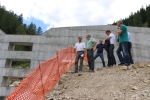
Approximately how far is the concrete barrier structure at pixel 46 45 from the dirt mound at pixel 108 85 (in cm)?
761

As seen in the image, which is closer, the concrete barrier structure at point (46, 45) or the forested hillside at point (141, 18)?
the concrete barrier structure at point (46, 45)

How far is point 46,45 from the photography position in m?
14.4

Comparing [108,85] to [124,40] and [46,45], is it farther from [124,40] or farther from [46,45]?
[46,45]

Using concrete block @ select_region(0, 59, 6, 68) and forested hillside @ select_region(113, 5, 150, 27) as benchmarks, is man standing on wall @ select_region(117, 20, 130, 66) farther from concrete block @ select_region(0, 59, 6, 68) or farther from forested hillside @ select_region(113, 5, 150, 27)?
forested hillside @ select_region(113, 5, 150, 27)

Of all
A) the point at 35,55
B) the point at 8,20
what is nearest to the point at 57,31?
the point at 35,55

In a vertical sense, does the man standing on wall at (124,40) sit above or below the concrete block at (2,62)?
above

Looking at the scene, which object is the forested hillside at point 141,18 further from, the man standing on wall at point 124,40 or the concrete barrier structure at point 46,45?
the man standing on wall at point 124,40

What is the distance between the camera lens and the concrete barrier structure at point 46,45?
13.8 m

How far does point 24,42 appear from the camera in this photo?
14570 mm

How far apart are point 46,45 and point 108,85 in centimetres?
974

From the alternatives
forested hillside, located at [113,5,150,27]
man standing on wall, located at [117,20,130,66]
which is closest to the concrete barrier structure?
man standing on wall, located at [117,20,130,66]

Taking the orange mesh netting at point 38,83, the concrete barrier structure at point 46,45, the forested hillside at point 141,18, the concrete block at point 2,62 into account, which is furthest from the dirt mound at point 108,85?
the forested hillside at point 141,18

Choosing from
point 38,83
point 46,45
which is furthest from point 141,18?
point 38,83

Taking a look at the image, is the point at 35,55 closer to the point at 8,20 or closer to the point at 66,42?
the point at 66,42
